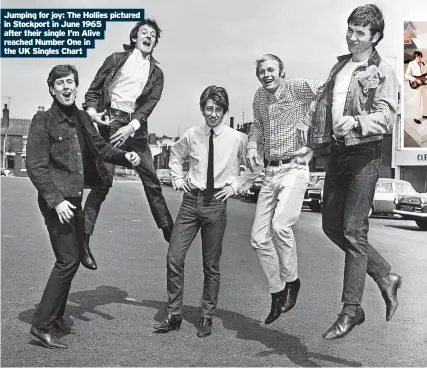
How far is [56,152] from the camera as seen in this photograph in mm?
5324

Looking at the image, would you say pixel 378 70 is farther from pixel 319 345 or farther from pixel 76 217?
pixel 76 217

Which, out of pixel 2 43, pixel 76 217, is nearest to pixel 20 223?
pixel 2 43

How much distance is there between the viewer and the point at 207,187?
18.9 feet

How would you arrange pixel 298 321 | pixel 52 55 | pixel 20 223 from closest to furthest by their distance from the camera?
pixel 298 321 < pixel 52 55 < pixel 20 223

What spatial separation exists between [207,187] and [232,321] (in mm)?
1487

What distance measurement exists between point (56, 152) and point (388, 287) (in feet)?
9.43

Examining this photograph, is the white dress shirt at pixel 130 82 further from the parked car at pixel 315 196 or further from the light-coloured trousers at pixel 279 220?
the parked car at pixel 315 196

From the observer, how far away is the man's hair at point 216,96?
5.70 metres

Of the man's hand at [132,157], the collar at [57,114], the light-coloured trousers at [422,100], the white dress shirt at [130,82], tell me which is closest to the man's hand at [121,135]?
the man's hand at [132,157]

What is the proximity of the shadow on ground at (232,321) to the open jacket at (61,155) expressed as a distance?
1602 mm

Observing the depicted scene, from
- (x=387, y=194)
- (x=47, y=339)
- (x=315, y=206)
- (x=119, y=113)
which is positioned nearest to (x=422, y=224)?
(x=387, y=194)

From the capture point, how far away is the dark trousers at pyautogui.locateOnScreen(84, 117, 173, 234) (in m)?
5.75

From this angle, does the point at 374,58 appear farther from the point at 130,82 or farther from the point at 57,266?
the point at 57,266

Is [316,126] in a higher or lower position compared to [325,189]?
higher
